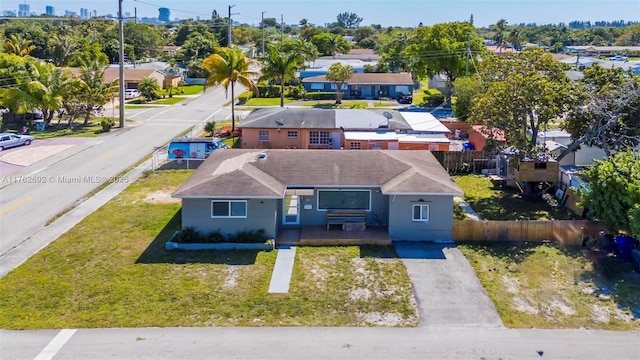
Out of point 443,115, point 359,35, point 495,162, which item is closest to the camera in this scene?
point 495,162

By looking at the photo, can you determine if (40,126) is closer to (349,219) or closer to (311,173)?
(311,173)

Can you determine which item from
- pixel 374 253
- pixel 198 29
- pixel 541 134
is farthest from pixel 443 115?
pixel 198 29

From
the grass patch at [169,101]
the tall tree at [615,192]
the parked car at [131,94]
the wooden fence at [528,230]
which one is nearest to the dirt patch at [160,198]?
the wooden fence at [528,230]

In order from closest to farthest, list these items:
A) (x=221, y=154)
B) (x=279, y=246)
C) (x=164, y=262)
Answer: (x=164, y=262) → (x=279, y=246) → (x=221, y=154)

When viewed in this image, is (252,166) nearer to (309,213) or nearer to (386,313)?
(309,213)

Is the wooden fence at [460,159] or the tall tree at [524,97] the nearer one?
the tall tree at [524,97]

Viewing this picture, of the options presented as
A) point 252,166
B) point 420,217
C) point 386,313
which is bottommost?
point 386,313

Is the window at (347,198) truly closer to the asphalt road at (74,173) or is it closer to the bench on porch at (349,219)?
the bench on porch at (349,219)
